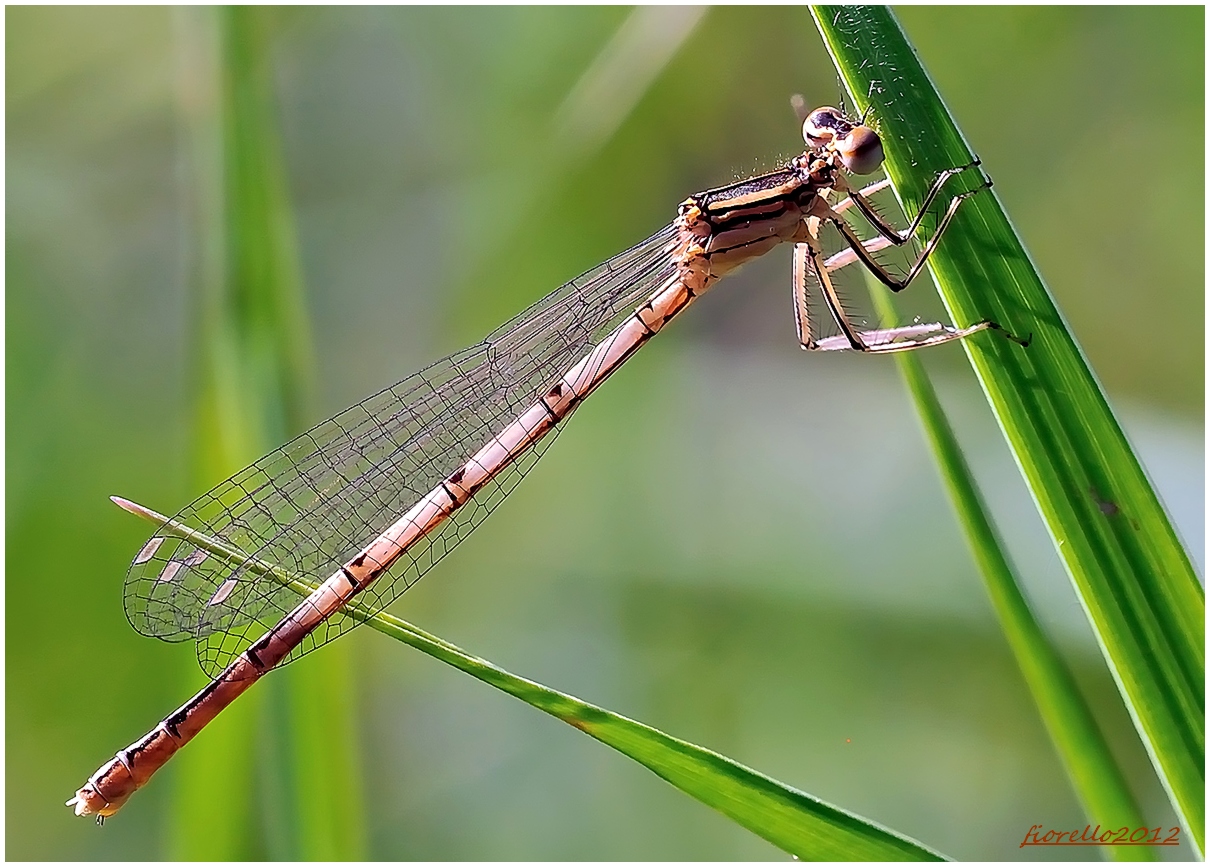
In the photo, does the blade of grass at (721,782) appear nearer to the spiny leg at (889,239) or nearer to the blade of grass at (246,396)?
the blade of grass at (246,396)

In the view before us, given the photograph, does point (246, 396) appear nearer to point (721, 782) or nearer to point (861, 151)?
point (721, 782)

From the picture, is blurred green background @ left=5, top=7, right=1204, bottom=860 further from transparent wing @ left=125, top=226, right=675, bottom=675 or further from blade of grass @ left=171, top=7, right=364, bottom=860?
blade of grass @ left=171, top=7, right=364, bottom=860

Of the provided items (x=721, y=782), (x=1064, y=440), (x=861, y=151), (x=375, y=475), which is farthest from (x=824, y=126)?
(x=721, y=782)

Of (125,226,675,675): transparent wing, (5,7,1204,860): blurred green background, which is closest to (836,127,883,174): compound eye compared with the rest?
(125,226,675,675): transparent wing
